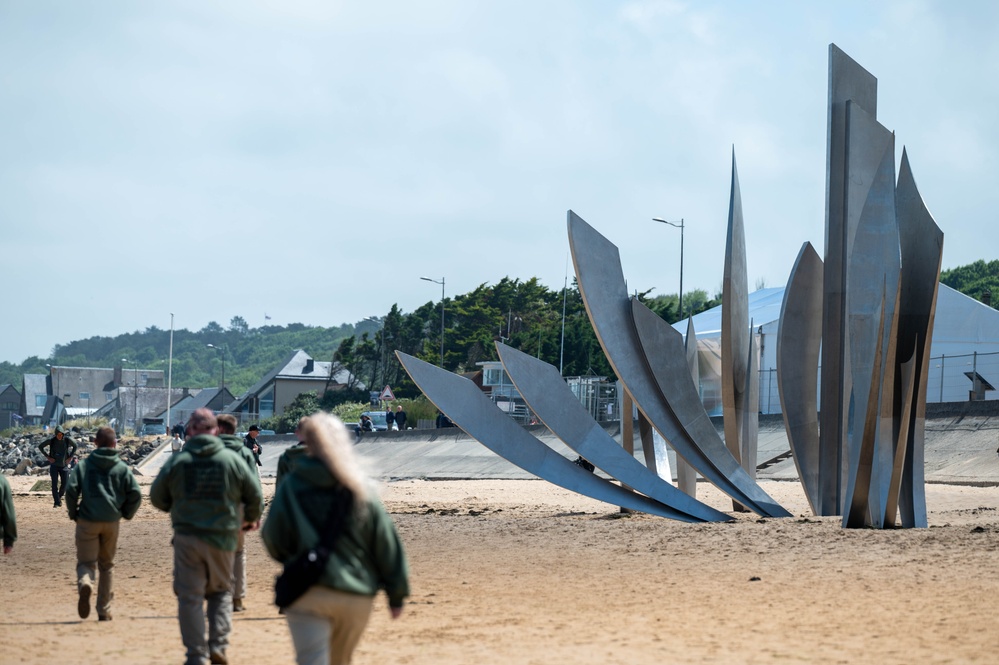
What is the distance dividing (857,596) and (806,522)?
4.77m

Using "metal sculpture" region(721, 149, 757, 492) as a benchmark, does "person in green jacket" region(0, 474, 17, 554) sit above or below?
below

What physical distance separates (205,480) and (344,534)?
2.28m

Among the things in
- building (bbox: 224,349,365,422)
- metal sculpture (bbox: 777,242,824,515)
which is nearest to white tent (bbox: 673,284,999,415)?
metal sculpture (bbox: 777,242,824,515)

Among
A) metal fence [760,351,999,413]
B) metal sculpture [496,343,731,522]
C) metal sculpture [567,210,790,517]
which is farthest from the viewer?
metal fence [760,351,999,413]

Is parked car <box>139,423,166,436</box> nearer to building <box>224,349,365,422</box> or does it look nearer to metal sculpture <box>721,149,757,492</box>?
building <box>224,349,365,422</box>

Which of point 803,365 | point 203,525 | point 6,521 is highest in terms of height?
point 803,365

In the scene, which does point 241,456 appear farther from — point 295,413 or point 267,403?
point 267,403

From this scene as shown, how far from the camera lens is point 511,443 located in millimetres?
14875

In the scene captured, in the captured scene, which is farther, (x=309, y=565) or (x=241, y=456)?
(x=241, y=456)

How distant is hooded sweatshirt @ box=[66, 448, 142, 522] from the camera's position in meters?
7.89

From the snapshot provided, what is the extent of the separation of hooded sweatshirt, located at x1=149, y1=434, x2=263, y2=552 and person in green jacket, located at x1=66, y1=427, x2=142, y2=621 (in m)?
1.65

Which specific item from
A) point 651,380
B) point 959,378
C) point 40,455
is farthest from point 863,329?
point 40,455

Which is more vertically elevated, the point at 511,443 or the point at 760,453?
the point at 511,443

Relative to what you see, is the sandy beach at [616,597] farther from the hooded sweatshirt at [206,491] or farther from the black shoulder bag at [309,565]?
the black shoulder bag at [309,565]
